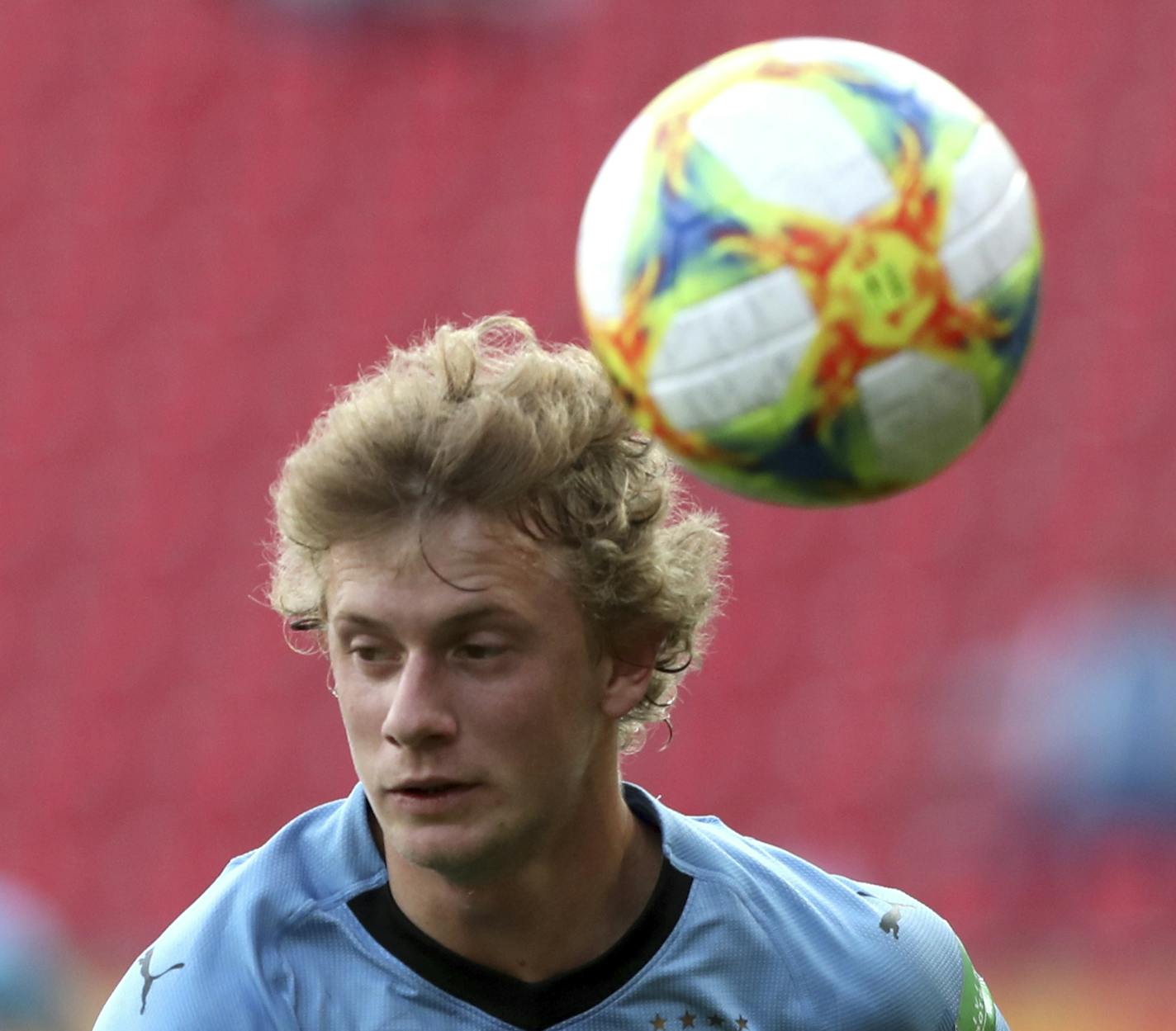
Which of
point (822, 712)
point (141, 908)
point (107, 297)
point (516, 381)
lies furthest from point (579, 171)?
point (516, 381)

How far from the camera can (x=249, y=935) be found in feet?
11.7

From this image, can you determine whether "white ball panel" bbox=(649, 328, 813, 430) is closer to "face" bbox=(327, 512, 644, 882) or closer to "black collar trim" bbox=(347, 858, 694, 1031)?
"face" bbox=(327, 512, 644, 882)

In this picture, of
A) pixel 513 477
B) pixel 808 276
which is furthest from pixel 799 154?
pixel 513 477

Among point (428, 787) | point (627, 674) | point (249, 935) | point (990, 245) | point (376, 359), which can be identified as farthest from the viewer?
point (376, 359)

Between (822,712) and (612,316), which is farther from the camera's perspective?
(822,712)

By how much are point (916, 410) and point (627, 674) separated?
82 cm

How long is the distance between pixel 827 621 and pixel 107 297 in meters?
3.67

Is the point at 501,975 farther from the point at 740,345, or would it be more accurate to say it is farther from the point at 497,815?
the point at 740,345

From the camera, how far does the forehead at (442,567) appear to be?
3473mm

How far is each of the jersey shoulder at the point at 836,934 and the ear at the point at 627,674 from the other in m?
0.25

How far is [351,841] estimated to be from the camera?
12.3ft

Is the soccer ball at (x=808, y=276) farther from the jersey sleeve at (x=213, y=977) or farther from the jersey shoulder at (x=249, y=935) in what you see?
the jersey sleeve at (x=213, y=977)

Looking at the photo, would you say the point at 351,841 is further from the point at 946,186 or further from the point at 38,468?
the point at 38,468

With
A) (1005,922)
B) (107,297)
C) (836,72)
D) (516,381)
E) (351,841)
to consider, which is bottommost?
(1005,922)
